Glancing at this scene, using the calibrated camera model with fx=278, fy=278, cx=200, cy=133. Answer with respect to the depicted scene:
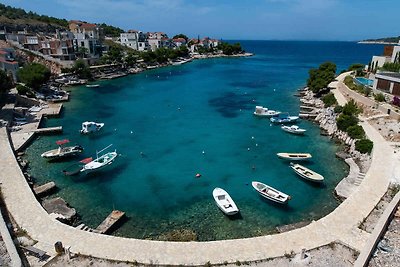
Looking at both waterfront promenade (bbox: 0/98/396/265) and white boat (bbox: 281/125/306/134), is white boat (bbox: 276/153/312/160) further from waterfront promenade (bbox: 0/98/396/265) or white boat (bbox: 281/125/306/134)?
waterfront promenade (bbox: 0/98/396/265)

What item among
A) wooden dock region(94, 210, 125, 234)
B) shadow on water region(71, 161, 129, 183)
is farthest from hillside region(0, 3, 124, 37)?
wooden dock region(94, 210, 125, 234)

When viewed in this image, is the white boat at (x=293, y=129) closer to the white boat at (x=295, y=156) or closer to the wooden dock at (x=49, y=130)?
the white boat at (x=295, y=156)

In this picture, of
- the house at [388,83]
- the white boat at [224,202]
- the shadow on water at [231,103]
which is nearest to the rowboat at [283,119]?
the shadow on water at [231,103]

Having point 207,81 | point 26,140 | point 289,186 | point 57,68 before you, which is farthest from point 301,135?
point 57,68

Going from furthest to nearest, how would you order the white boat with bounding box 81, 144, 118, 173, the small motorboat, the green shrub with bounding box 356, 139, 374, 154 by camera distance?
the small motorboat, the green shrub with bounding box 356, 139, 374, 154, the white boat with bounding box 81, 144, 118, 173

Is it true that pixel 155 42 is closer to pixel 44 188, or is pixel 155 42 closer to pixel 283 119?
pixel 283 119

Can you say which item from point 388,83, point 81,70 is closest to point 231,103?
point 388,83

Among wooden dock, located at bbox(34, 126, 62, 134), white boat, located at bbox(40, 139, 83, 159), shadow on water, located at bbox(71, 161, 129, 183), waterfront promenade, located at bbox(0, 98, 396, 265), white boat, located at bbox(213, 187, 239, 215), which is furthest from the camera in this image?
wooden dock, located at bbox(34, 126, 62, 134)
